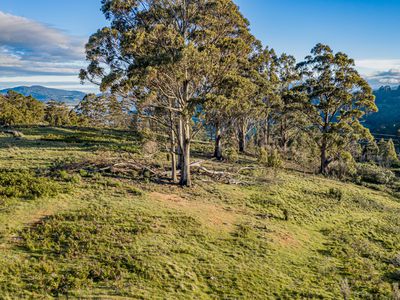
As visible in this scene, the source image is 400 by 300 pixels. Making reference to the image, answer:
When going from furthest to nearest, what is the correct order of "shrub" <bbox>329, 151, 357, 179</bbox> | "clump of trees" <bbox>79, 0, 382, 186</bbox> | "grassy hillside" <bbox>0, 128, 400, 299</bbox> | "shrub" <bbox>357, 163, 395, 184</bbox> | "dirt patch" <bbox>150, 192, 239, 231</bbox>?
"shrub" <bbox>357, 163, 395, 184</bbox> < "shrub" <bbox>329, 151, 357, 179</bbox> < "clump of trees" <bbox>79, 0, 382, 186</bbox> < "dirt patch" <bbox>150, 192, 239, 231</bbox> < "grassy hillside" <bbox>0, 128, 400, 299</bbox>

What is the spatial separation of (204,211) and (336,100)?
977 inches

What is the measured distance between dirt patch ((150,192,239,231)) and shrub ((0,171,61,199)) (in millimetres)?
5594

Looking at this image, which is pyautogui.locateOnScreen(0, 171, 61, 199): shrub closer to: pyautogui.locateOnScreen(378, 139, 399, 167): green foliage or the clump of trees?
the clump of trees

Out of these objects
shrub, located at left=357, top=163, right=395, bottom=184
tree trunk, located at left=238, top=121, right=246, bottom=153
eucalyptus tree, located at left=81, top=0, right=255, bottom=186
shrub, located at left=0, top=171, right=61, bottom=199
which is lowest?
shrub, located at left=357, top=163, right=395, bottom=184

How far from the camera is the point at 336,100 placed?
34625 mm

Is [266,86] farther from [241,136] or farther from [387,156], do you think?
[387,156]

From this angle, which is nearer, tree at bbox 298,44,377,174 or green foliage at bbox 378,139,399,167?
tree at bbox 298,44,377,174

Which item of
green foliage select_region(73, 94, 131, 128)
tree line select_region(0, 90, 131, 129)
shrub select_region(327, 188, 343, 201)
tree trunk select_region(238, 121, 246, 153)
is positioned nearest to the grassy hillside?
shrub select_region(327, 188, 343, 201)

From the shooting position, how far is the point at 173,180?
867 inches

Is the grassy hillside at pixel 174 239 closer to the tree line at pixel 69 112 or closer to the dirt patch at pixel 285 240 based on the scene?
the dirt patch at pixel 285 240

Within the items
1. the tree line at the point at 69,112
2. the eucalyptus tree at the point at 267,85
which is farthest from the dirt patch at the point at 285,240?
the eucalyptus tree at the point at 267,85

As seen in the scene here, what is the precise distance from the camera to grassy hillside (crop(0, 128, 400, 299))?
10250mm

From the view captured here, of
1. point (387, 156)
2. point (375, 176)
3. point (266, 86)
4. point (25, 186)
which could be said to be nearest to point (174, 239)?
point (25, 186)

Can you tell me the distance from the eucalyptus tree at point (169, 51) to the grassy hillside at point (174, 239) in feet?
18.5
